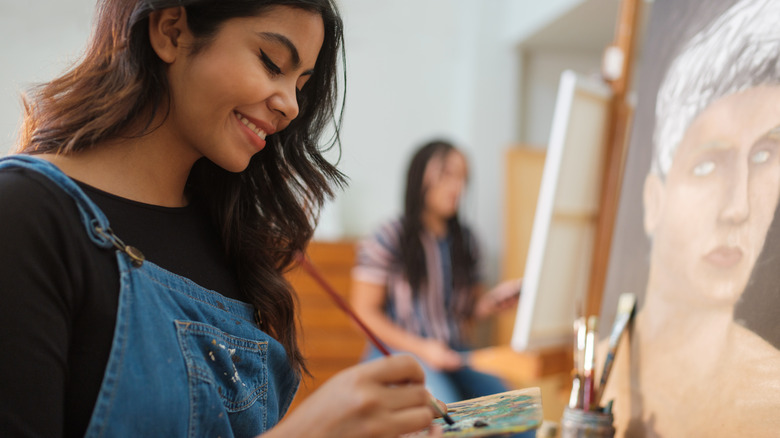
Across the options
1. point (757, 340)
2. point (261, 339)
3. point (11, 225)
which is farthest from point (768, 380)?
point (11, 225)

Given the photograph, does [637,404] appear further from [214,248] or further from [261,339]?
[214,248]

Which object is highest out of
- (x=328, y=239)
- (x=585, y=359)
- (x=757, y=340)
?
(x=757, y=340)

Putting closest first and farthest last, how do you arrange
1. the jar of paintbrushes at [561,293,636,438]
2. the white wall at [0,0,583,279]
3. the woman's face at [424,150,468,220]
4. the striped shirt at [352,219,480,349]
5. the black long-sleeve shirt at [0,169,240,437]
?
the black long-sleeve shirt at [0,169,240,437]
the jar of paintbrushes at [561,293,636,438]
the striped shirt at [352,219,480,349]
the woman's face at [424,150,468,220]
the white wall at [0,0,583,279]

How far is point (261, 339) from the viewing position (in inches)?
35.3

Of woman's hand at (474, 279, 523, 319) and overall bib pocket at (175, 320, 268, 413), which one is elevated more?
overall bib pocket at (175, 320, 268, 413)

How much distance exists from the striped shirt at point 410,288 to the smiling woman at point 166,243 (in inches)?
56.0

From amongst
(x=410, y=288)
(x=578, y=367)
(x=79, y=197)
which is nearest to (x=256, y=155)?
(x=79, y=197)

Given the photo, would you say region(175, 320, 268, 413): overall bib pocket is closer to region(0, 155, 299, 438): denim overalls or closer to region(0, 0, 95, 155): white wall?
region(0, 155, 299, 438): denim overalls

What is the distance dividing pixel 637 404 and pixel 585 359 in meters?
0.11

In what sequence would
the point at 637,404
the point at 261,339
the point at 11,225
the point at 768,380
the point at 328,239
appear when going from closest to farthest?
the point at 11,225 → the point at 768,380 → the point at 261,339 → the point at 637,404 → the point at 328,239

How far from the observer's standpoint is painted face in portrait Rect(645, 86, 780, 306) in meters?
0.83

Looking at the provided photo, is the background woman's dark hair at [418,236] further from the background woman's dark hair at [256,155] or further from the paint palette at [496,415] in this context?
the paint palette at [496,415]

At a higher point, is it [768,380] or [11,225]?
[11,225]

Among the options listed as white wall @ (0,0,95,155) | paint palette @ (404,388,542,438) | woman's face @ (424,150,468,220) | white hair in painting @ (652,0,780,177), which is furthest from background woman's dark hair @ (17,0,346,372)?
white wall @ (0,0,95,155)
